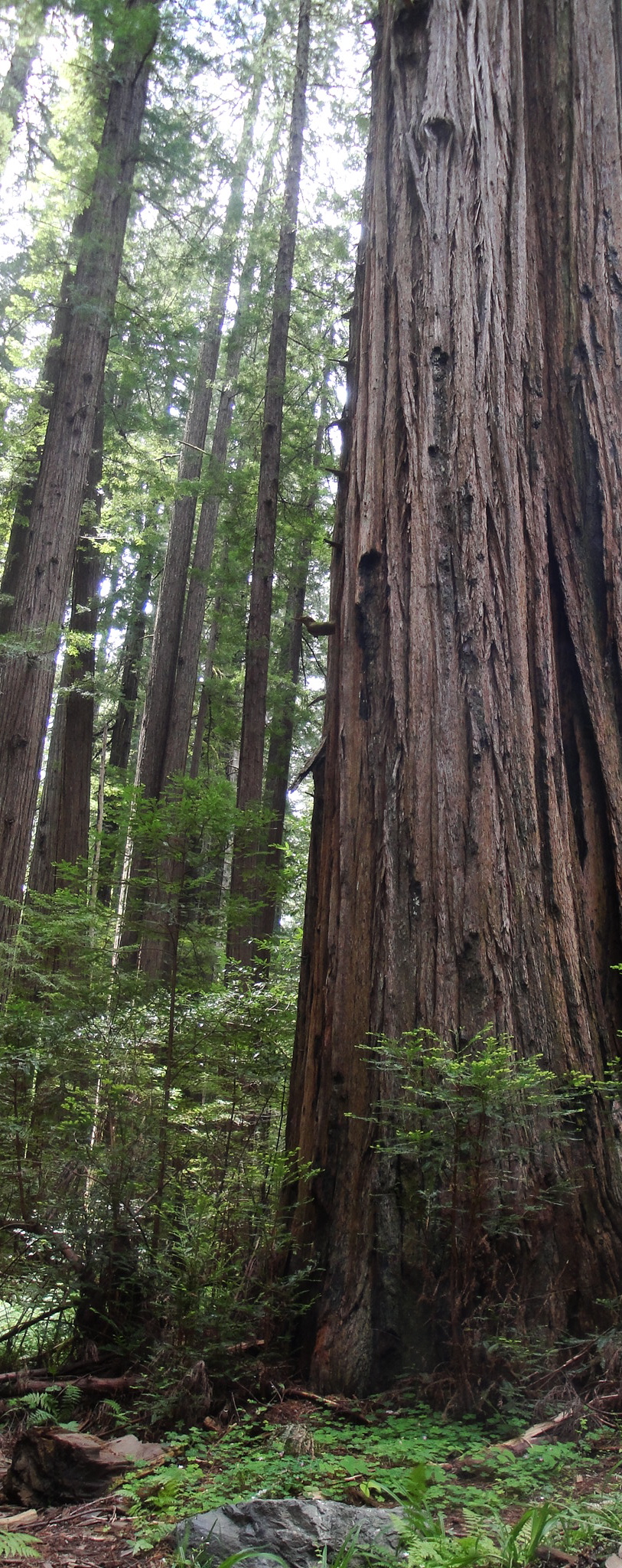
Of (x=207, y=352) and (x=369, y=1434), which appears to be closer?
(x=369, y=1434)

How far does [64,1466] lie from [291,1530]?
3.34ft

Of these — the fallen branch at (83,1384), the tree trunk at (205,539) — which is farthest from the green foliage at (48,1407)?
the tree trunk at (205,539)

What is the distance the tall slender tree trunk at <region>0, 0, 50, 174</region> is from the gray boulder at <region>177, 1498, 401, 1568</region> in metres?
11.5

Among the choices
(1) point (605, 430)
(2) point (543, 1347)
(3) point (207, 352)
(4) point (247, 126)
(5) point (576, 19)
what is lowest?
Result: (2) point (543, 1347)

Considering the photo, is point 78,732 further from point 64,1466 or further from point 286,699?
point 64,1466

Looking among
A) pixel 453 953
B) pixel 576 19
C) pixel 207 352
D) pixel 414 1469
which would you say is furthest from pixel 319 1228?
pixel 207 352

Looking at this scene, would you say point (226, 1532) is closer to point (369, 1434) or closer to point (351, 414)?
point (369, 1434)

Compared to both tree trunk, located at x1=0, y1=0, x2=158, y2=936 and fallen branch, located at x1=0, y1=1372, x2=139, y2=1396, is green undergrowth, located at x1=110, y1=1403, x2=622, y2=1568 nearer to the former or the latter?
fallen branch, located at x1=0, y1=1372, x2=139, y2=1396

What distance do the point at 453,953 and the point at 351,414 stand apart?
2.95 meters

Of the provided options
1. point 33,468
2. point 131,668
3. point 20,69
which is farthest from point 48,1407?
point 131,668

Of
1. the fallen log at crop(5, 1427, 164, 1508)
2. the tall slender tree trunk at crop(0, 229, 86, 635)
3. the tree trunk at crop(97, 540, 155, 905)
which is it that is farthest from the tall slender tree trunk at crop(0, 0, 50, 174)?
the fallen log at crop(5, 1427, 164, 1508)

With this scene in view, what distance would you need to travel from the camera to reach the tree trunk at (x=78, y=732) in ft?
36.0

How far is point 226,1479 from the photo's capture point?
2346 mm

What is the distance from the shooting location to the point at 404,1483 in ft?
7.25
